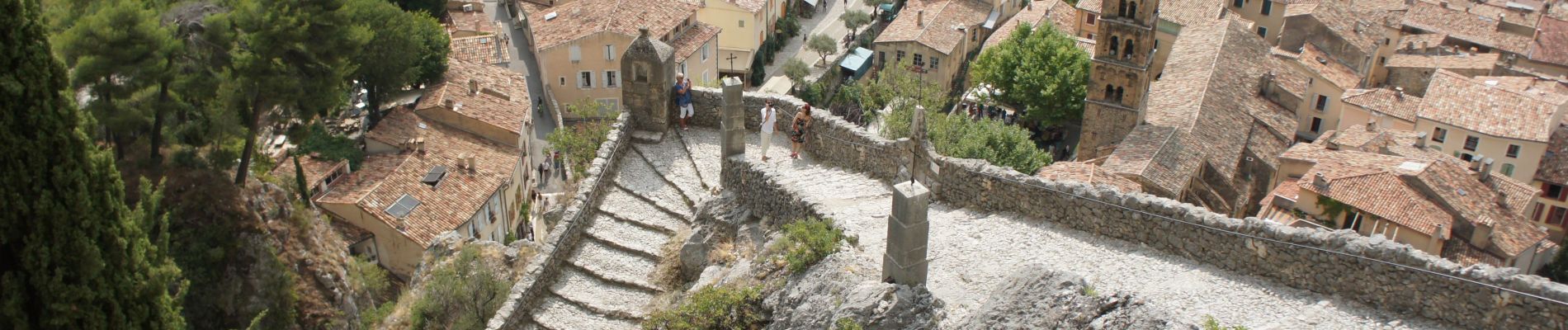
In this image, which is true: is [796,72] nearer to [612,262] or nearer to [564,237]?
[612,262]

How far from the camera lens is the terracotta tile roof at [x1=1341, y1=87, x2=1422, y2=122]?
4728 cm

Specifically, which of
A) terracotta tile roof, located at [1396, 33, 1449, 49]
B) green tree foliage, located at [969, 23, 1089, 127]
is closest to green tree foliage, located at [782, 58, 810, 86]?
green tree foliage, located at [969, 23, 1089, 127]

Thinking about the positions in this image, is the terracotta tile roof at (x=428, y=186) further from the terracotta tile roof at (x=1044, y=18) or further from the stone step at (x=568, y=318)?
the terracotta tile roof at (x=1044, y=18)

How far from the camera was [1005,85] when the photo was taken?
5328cm

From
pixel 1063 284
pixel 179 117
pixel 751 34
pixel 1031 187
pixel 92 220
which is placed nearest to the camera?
pixel 1063 284

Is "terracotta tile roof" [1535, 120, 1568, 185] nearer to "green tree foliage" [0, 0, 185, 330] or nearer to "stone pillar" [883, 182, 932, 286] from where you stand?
"stone pillar" [883, 182, 932, 286]

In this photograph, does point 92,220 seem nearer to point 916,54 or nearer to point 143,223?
point 143,223

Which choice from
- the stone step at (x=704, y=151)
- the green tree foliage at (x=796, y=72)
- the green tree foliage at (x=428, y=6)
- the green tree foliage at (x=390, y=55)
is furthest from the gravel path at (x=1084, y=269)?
→ the green tree foliage at (x=428, y=6)

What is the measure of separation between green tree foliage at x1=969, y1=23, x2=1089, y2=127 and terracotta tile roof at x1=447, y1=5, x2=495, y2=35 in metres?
25.2

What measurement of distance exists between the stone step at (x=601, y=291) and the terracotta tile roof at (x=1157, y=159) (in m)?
20.2

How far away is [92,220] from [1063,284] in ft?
42.6

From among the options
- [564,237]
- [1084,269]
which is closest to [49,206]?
[564,237]

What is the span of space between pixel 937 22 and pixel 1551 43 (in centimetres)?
3066

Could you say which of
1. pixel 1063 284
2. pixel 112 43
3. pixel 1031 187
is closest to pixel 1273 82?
pixel 1031 187
